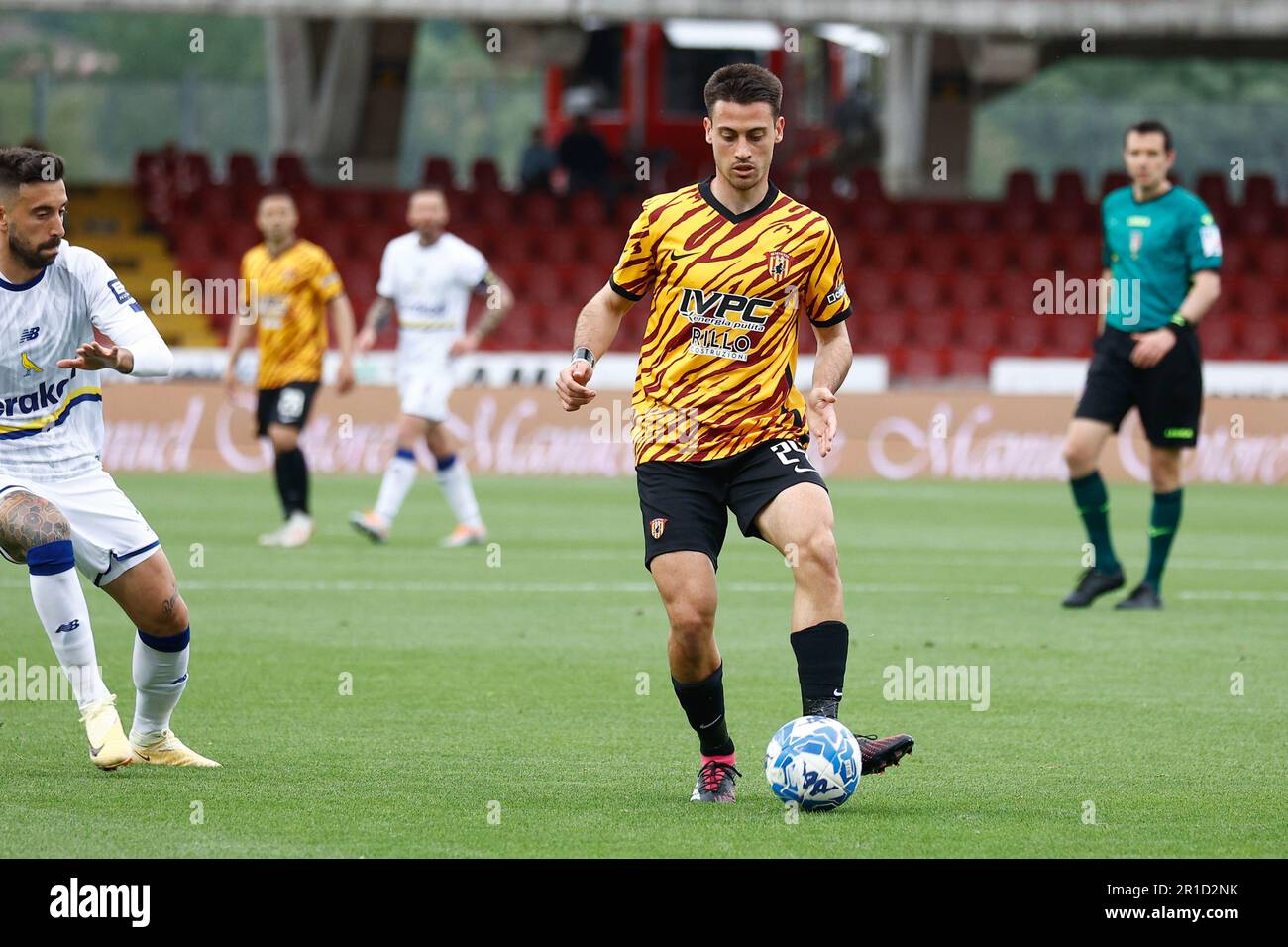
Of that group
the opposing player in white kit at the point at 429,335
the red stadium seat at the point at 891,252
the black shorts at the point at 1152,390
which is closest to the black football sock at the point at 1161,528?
the black shorts at the point at 1152,390

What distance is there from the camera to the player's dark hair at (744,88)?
19.2 feet

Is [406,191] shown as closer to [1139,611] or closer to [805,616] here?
[1139,611]

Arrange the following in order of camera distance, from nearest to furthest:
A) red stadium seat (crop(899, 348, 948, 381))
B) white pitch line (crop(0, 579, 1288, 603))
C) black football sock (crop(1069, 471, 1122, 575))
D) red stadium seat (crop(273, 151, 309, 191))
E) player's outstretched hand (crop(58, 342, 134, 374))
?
1. player's outstretched hand (crop(58, 342, 134, 374))
2. black football sock (crop(1069, 471, 1122, 575))
3. white pitch line (crop(0, 579, 1288, 603))
4. red stadium seat (crop(899, 348, 948, 381))
5. red stadium seat (crop(273, 151, 309, 191))

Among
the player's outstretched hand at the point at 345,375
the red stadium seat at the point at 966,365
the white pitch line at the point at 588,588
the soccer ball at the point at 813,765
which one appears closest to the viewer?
the soccer ball at the point at 813,765

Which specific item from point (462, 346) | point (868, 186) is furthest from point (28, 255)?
point (868, 186)

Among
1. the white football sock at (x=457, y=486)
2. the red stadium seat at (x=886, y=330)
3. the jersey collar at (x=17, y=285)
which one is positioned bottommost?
the white football sock at (x=457, y=486)

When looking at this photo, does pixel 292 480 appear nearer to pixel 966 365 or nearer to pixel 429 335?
pixel 429 335

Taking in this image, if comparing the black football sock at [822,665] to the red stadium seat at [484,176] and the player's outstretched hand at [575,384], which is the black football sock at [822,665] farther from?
the red stadium seat at [484,176]

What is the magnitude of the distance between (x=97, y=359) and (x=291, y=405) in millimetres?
8159

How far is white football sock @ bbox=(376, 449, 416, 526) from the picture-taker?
13992 mm

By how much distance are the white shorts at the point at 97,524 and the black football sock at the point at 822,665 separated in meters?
2.00

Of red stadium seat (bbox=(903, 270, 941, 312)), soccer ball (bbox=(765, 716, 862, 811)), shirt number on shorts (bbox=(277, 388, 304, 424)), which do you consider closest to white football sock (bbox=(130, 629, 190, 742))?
soccer ball (bbox=(765, 716, 862, 811))

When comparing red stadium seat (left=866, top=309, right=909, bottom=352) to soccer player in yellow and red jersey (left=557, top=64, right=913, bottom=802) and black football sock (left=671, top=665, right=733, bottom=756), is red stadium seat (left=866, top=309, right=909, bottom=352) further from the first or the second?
black football sock (left=671, top=665, right=733, bottom=756)

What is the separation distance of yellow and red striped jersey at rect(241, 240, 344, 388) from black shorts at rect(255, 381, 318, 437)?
0.04m
